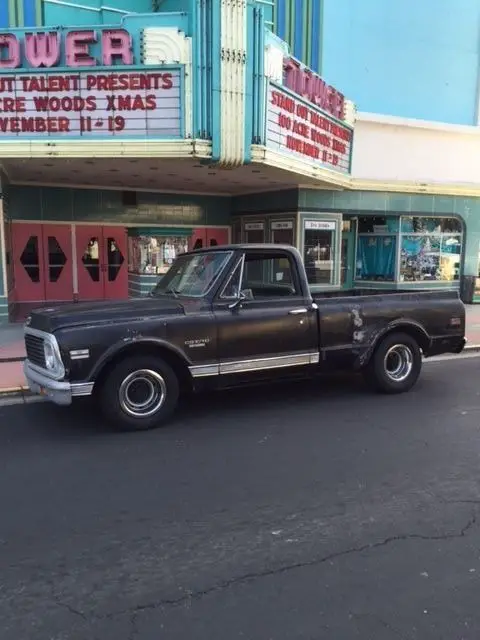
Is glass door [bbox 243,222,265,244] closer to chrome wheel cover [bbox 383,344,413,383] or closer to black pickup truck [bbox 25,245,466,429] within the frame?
black pickup truck [bbox 25,245,466,429]

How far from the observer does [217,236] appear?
58.4ft

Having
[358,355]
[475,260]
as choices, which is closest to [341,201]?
[475,260]

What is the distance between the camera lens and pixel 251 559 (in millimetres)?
3291

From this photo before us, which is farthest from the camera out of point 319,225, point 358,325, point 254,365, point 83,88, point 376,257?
point 376,257

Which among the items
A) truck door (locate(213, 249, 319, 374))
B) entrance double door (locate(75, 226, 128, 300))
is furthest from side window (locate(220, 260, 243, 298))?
entrance double door (locate(75, 226, 128, 300))

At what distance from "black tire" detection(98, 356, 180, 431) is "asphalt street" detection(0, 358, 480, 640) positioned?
190 millimetres

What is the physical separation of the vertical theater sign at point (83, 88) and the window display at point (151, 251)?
516 cm

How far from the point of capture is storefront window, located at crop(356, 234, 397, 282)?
17219 mm

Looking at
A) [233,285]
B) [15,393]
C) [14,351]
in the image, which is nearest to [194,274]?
[233,285]

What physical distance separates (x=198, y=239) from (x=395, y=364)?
1101cm

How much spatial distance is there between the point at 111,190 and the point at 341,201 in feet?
21.6

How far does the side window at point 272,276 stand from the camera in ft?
21.3

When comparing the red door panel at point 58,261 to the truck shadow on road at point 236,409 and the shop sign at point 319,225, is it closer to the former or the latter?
the shop sign at point 319,225

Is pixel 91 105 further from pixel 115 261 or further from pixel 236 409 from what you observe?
pixel 236 409
